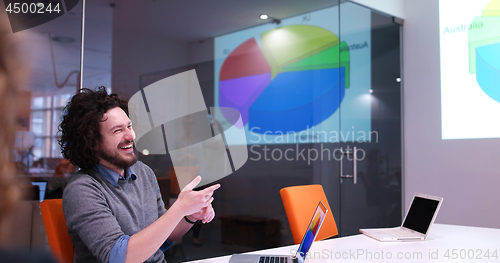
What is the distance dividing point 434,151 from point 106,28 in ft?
11.2

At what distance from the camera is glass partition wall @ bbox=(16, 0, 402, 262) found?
2.51 m

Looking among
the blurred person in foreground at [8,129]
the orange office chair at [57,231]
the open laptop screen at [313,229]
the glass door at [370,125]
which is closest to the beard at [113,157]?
the orange office chair at [57,231]

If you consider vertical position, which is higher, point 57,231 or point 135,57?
point 135,57

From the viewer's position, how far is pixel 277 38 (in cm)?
341

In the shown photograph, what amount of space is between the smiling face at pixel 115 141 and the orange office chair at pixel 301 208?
3.37ft

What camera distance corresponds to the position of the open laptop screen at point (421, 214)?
2119 millimetres

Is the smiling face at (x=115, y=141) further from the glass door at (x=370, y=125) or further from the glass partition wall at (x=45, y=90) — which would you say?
the glass door at (x=370, y=125)

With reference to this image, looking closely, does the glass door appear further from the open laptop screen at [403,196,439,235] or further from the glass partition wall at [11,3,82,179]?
the glass partition wall at [11,3,82,179]

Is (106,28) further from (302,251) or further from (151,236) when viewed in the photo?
(302,251)

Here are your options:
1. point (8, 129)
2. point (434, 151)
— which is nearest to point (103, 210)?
point (8, 129)

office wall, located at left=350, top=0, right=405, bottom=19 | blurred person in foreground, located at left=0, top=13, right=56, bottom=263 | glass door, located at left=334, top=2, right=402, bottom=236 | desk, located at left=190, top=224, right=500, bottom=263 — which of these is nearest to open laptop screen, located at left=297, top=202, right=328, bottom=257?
desk, located at left=190, top=224, right=500, bottom=263

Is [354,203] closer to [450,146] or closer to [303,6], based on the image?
[450,146]

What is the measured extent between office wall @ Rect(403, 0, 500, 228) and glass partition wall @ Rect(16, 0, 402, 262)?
0.48 ft

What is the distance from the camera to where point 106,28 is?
257 cm
